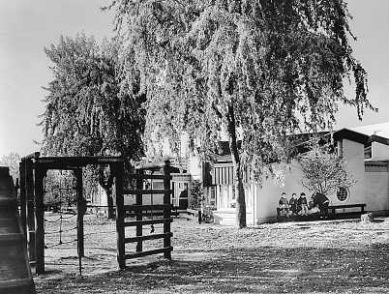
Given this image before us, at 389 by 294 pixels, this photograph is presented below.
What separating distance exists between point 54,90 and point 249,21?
17.0m

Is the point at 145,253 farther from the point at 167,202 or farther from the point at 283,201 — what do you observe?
the point at 283,201

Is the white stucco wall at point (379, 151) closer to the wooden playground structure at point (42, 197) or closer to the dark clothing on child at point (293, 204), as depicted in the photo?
the dark clothing on child at point (293, 204)

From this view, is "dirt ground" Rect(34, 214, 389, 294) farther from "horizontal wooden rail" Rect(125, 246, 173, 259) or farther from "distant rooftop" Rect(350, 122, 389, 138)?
"distant rooftop" Rect(350, 122, 389, 138)

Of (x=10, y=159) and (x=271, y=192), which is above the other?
(x=10, y=159)

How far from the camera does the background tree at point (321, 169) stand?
85.2 ft

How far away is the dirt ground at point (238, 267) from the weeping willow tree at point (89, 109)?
42.9 ft

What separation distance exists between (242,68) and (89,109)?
14.6 m

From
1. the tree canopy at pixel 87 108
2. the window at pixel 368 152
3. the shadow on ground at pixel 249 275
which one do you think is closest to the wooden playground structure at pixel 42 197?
the shadow on ground at pixel 249 275

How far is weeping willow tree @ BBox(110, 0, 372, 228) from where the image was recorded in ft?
59.6

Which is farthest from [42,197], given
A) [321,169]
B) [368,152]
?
[368,152]

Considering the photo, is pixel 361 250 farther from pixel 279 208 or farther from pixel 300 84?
pixel 279 208

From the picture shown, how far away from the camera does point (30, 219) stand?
36.7 feet

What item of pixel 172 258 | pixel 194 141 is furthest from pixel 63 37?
pixel 172 258

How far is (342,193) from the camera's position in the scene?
94.3 ft
